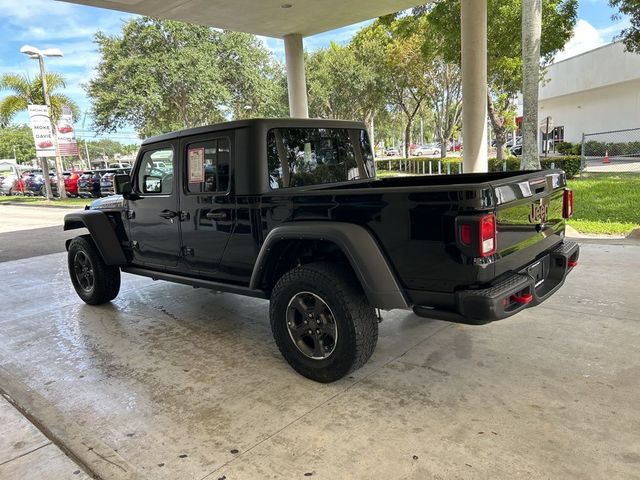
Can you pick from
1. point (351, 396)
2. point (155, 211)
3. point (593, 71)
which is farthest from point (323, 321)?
point (593, 71)

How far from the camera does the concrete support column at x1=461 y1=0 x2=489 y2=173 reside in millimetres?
9898

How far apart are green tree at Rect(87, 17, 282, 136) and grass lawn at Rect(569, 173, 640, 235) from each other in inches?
623

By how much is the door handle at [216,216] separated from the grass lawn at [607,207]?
6.39m

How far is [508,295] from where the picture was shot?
9.23ft

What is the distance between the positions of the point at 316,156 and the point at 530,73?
27.8 ft

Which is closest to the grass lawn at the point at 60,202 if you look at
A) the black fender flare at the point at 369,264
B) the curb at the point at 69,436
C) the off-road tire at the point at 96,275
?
the off-road tire at the point at 96,275

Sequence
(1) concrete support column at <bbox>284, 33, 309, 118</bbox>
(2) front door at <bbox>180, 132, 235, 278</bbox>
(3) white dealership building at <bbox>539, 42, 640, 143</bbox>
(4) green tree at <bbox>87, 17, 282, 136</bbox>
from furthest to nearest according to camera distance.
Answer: (3) white dealership building at <bbox>539, 42, 640, 143</bbox> → (4) green tree at <bbox>87, 17, 282, 136</bbox> → (1) concrete support column at <bbox>284, 33, 309, 118</bbox> → (2) front door at <bbox>180, 132, 235, 278</bbox>

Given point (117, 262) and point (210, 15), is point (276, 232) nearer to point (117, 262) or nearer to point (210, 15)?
point (117, 262)

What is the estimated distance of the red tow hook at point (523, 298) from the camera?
2.95m

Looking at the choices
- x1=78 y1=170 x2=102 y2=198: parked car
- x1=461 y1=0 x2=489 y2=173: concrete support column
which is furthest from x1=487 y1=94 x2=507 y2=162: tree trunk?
x1=78 y1=170 x2=102 y2=198: parked car

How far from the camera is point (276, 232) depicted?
348cm

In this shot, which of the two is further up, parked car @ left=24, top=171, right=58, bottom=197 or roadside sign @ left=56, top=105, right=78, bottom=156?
roadside sign @ left=56, top=105, right=78, bottom=156

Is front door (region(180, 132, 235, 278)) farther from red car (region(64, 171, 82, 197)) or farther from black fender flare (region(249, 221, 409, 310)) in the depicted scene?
red car (region(64, 171, 82, 197))

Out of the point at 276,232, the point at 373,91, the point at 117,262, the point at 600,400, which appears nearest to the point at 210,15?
the point at 117,262
